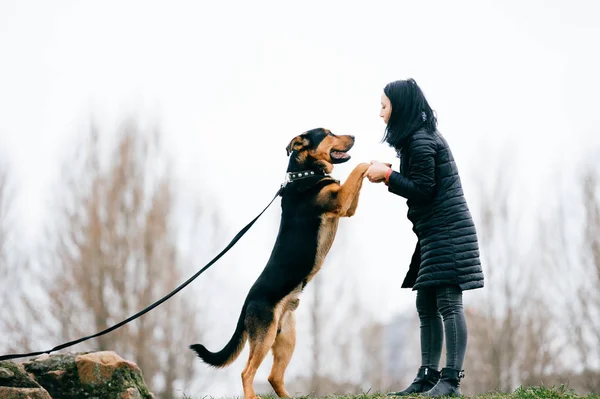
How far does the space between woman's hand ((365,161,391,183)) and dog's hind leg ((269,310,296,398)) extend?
137 cm

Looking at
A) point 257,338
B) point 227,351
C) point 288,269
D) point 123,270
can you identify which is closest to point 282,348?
point 257,338

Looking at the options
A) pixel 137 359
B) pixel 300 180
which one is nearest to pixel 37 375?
pixel 300 180

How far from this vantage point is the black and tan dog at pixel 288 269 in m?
5.64

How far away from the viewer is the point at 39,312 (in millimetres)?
18297

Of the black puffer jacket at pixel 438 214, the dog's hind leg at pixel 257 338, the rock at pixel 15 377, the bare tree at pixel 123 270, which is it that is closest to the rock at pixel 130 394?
the rock at pixel 15 377

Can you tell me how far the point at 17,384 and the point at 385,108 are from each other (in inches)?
153

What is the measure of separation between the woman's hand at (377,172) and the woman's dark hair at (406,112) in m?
0.24

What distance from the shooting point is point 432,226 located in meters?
5.45

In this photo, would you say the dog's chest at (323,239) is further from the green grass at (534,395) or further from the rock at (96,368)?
the rock at (96,368)

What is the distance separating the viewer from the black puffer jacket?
5.31m

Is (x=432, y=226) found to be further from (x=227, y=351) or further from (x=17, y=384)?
(x=17, y=384)

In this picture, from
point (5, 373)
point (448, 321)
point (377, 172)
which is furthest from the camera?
point (5, 373)

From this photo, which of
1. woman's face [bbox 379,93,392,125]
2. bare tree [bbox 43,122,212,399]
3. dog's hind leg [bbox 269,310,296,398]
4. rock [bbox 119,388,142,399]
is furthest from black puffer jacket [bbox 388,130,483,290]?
bare tree [bbox 43,122,212,399]

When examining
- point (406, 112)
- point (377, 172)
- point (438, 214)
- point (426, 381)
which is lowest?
point (426, 381)
